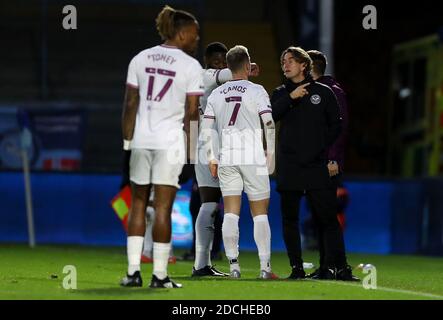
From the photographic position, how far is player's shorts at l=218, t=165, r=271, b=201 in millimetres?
12297

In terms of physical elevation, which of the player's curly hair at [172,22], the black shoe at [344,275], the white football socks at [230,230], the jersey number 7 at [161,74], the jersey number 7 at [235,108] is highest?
the player's curly hair at [172,22]

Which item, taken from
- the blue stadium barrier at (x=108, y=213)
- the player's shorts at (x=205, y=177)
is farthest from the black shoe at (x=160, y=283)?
the blue stadium barrier at (x=108, y=213)

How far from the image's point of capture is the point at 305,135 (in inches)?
484

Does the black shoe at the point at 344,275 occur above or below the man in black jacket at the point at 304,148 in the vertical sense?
below

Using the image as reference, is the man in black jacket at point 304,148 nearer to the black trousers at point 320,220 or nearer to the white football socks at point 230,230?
the black trousers at point 320,220

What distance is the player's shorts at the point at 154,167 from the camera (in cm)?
1066

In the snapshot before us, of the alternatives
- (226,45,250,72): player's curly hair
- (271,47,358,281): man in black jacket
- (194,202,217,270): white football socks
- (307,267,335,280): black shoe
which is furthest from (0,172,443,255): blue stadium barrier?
(226,45,250,72): player's curly hair

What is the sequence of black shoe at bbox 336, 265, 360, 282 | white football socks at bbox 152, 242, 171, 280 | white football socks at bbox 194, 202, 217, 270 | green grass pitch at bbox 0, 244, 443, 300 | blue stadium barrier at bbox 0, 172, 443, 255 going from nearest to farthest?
green grass pitch at bbox 0, 244, 443, 300 < white football socks at bbox 152, 242, 171, 280 < black shoe at bbox 336, 265, 360, 282 < white football socks at bbox 194, 202, 217, 270 < blue stadium barrier at bbox 0, 172, 443, 255

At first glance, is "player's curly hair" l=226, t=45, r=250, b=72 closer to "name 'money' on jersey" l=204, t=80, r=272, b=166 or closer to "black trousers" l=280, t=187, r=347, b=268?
"name 'money' on jersey" l=204, t=80, r=272, b=166

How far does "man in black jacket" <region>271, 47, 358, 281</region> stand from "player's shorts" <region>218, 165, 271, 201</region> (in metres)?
0.15

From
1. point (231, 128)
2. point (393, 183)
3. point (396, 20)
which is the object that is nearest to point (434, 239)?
point (393, 183)

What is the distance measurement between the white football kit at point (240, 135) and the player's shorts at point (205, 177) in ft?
1.84

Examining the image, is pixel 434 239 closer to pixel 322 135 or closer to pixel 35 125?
pixel 35 125
